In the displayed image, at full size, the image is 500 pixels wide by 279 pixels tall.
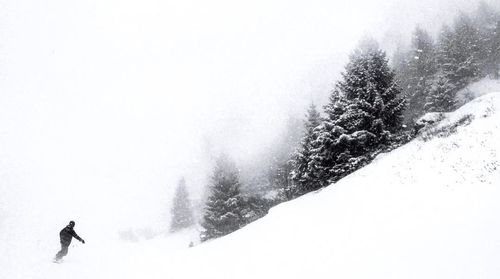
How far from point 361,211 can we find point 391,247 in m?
3.15

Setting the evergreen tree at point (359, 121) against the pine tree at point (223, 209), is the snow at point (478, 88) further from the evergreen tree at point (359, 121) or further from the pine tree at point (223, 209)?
the pine tree at point (223, 209)

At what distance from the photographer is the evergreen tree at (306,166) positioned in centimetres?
2595

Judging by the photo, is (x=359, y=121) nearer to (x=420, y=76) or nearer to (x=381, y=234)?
(x=381, y=234)

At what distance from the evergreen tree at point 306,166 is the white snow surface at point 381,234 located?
348 inches

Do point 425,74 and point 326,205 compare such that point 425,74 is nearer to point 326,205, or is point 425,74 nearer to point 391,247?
point 326,205

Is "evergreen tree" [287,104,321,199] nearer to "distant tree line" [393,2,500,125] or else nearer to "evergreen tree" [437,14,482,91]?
"distant tree line" [393,2,500,125]

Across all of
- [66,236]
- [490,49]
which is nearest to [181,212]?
[66,236]

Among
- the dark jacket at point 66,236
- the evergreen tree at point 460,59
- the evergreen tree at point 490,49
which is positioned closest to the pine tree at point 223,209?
the dark jacket at point 66,236

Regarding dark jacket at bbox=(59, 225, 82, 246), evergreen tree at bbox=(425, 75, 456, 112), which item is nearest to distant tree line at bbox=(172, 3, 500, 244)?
evergreen tree at bbox=(425, 75, 456, 112)

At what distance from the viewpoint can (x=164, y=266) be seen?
13.9 m

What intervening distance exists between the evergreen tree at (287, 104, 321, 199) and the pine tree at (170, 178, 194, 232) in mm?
38628

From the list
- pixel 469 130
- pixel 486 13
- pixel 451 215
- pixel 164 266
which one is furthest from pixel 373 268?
pixel 486 13

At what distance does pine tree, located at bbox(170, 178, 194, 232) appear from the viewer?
226ft

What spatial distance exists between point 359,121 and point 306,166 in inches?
304
